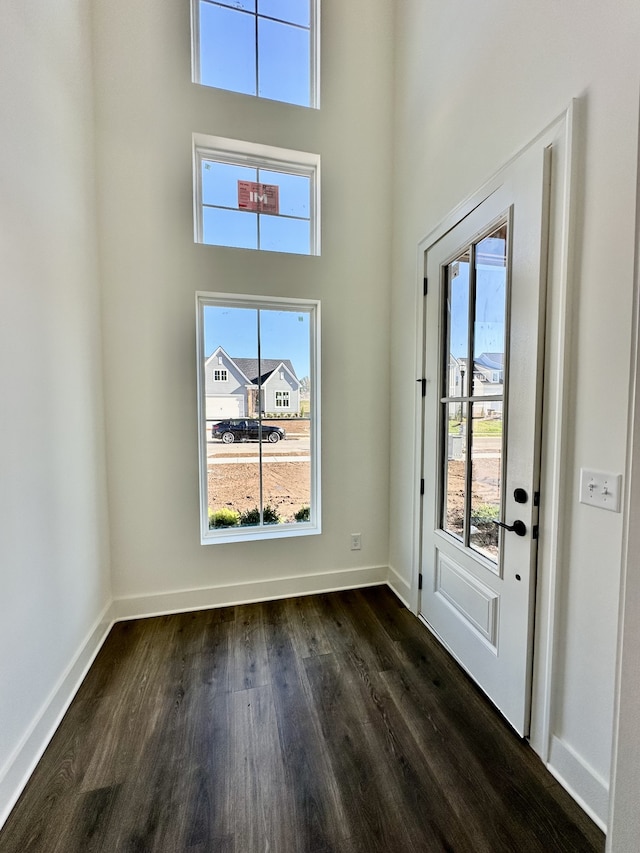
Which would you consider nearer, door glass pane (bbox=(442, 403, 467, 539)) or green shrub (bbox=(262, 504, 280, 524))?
door glass pane (bbox=(442, 403, 467, 539))

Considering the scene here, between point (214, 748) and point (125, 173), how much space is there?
3.07 metres

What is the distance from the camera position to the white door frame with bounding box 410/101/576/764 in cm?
127

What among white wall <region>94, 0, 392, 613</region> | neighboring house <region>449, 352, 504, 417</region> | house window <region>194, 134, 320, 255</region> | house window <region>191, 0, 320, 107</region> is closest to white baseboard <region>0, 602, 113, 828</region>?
white wall <region>94, 0, 392, 613</region>

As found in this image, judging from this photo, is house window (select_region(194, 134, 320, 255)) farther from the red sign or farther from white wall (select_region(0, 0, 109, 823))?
white wall (select_region(0, 0, 109, 823))

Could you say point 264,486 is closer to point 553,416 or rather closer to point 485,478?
point 485,478

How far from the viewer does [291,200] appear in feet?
8.41

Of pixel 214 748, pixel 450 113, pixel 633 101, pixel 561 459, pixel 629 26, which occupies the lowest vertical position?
pixel 214 748

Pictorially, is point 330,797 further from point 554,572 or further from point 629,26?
point 629,26

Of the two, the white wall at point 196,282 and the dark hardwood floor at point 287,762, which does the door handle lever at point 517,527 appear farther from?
the white wall at point 196,282

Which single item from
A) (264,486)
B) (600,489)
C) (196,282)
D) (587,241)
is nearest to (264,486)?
(264,486)

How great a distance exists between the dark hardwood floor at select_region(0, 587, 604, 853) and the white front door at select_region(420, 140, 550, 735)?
27cm

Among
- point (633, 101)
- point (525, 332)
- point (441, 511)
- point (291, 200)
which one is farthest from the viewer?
point (291, 200)

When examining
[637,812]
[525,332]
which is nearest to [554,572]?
[637,812]

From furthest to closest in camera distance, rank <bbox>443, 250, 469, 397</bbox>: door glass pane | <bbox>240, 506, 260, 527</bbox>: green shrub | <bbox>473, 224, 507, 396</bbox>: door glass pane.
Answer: <bbox>240, 506, 260, 527</bbox>: green shrub < <bbox>443, 250, 469, 397</bbox>: door glass pane < <bbox>473, 224, 507, 396</bbox>: door glass pane
